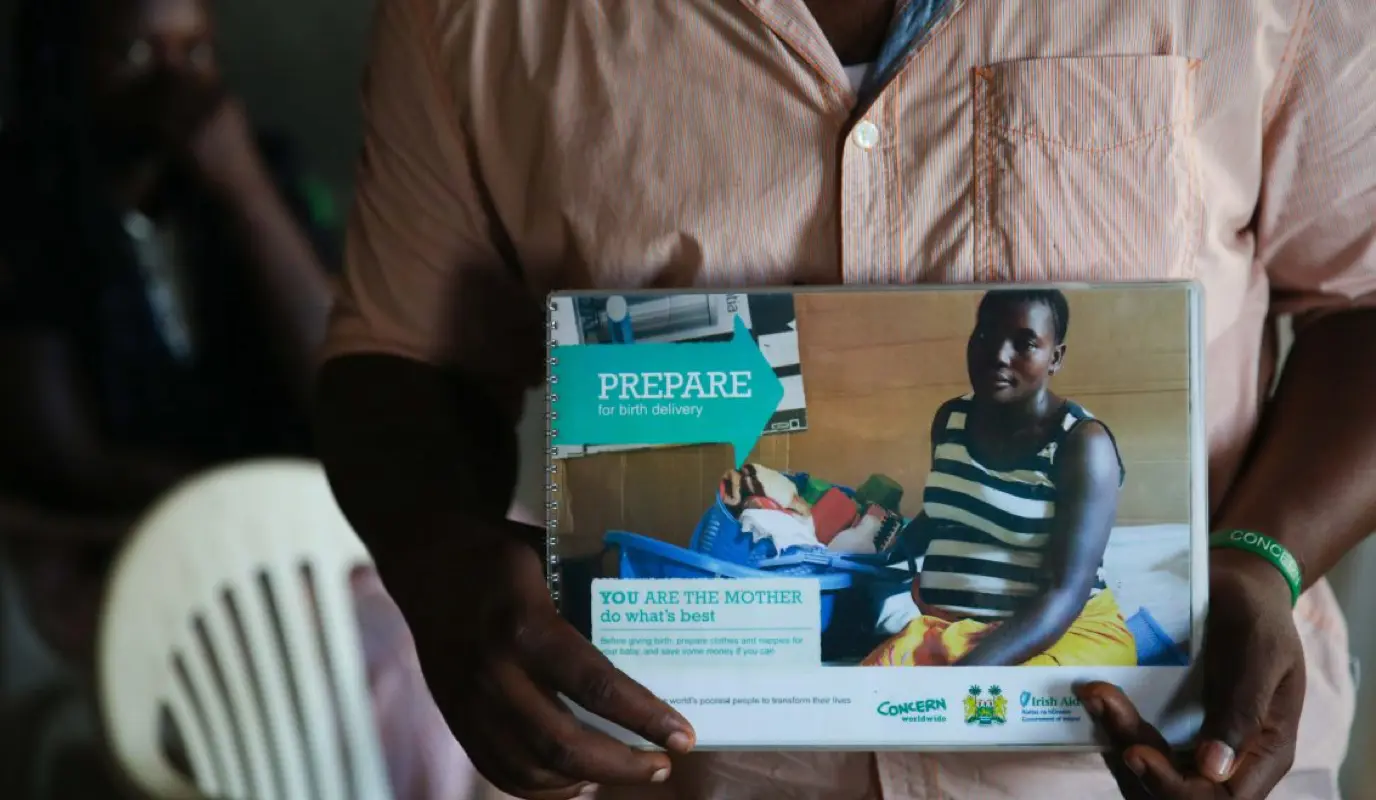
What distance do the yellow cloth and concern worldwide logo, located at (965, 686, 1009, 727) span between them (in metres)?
0.02

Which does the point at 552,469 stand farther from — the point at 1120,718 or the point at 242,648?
the point at 242,648

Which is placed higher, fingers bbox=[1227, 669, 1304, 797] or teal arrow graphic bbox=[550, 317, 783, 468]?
teal arrow graphic bbox=[550, 317, 783, 468]

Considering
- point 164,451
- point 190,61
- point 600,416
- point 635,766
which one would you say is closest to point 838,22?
point 600,416

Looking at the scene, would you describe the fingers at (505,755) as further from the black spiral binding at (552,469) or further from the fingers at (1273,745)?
the fingers at (1273,745)

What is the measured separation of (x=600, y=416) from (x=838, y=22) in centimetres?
23

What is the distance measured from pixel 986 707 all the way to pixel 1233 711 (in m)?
0.11

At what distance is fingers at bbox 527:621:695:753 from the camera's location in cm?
53

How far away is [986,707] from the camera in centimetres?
53

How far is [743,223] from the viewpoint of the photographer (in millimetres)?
571

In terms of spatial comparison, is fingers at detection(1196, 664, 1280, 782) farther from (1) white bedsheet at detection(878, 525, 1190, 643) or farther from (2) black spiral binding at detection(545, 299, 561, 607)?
(2) black spiral binding at detection(545, 299, 561, 607)

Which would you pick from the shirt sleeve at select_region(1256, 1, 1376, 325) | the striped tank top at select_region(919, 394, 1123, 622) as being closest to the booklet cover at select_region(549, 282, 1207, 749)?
the striped tank top at select_region(919, 394, 1123, 622)

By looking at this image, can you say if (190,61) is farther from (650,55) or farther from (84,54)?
(650,55)

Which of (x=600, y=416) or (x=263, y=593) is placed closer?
(x=600, y=416)

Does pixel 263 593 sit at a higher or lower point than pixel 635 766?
lower
